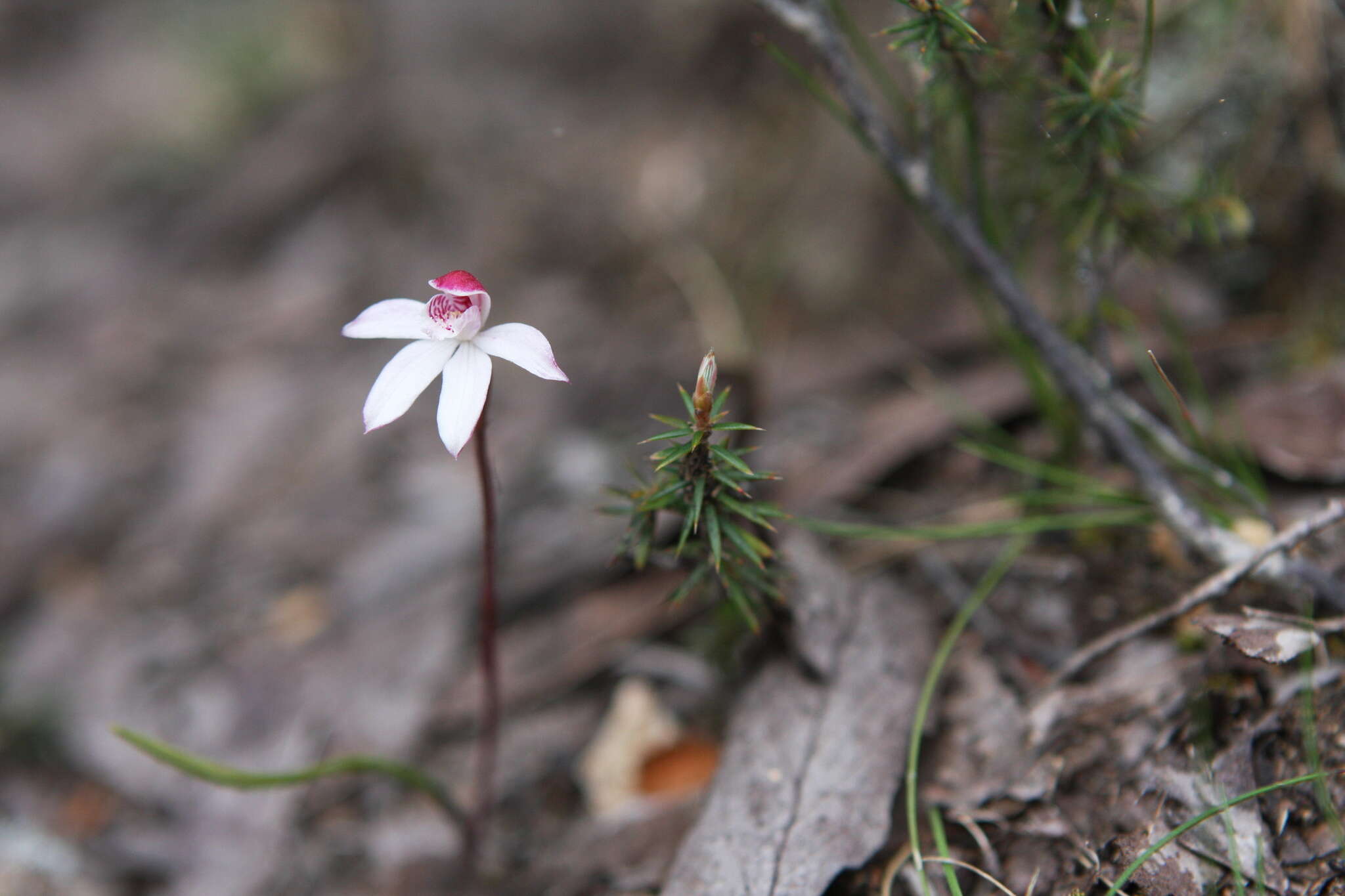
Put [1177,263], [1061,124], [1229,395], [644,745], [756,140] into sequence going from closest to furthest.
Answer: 1. [1061,124]
2. [644,745]
3. [1229,395]
4. [1177,263]
5. [756,140]

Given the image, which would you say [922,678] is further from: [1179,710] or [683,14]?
[683,14]

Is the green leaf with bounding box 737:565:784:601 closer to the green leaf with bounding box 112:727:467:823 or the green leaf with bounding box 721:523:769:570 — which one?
the green leaf with bounding box 721:523:769:570

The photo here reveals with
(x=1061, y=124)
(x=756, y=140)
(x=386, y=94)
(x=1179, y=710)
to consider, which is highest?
(x=386, y=94)

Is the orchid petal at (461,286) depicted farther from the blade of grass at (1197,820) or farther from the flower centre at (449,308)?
the blade of grass at (1197,820)

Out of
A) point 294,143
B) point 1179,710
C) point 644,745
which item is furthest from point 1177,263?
point 294,143

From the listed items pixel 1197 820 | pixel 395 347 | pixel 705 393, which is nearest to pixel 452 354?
pixel 705 393

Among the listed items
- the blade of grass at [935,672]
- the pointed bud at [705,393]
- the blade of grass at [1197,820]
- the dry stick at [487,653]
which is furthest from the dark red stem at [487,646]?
the blade of grass at [1197,820]
